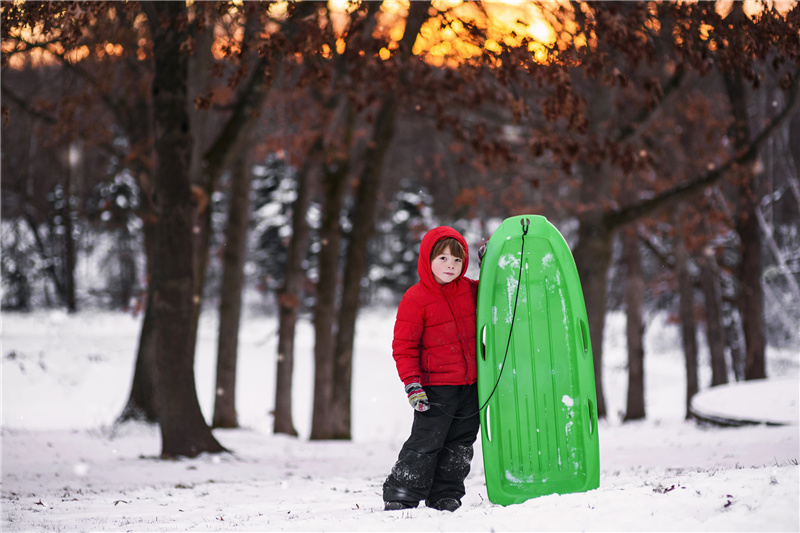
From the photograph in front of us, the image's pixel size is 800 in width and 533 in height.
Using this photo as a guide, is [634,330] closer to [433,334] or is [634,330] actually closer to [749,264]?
[749,264]

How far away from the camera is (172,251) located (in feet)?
23.2

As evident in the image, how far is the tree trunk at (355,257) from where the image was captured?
11.4 meters

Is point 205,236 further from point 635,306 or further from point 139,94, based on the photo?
point 635,306

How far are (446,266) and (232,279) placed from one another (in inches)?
322

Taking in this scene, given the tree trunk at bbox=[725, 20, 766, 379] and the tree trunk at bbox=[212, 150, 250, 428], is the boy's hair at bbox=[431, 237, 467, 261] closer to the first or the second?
the tree trunk at bbox=[212, 150, 250, 428]

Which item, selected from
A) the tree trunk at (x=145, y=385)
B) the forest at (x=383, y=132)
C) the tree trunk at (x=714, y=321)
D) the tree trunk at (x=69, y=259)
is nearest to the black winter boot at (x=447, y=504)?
the forest at (x=383, y=132)

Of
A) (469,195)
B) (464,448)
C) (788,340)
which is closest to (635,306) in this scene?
(469,195)

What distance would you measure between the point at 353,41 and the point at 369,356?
1926 cm

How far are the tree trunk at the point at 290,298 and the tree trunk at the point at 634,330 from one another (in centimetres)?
608

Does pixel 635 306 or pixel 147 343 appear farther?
pixel 635 306

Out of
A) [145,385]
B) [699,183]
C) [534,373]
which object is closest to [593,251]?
[699,183]

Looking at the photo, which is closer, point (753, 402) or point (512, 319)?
point (512, 319)

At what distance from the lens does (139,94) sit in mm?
11078

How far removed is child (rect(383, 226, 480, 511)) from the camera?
168 inches
